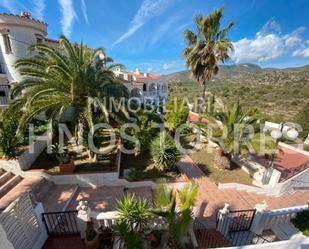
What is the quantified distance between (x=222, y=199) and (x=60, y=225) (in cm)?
741

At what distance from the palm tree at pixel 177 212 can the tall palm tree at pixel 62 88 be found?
5135 millimetres

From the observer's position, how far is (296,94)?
44.7m

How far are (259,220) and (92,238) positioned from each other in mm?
6332

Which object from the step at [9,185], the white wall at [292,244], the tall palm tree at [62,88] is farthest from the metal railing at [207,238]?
the step at [9,185]

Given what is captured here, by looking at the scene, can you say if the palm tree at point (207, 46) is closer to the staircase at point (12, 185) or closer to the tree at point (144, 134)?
the tree at point (144, 134)

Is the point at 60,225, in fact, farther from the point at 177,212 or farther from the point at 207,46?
the point at 207,46

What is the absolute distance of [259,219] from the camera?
6930 mm

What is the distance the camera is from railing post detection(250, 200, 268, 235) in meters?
6.87

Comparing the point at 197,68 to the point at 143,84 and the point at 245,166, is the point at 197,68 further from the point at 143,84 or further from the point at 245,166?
the point at 143,84

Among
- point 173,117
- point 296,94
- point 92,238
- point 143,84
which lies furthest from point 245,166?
point 296,94

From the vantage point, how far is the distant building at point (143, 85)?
28.9 meters

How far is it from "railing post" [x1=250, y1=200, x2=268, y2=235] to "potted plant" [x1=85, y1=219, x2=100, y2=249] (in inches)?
238

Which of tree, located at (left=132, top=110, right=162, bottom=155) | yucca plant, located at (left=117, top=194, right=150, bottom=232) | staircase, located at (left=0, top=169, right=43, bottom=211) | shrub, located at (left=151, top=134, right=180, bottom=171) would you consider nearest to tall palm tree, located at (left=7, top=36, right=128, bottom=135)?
tree, located at (left=132, top=110, right=162, bottom=155)

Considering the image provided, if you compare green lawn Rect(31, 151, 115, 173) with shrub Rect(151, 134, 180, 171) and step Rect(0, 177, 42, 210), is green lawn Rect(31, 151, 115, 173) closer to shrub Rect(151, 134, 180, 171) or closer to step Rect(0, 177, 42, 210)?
step Rect(0, 177, 42, 210)
